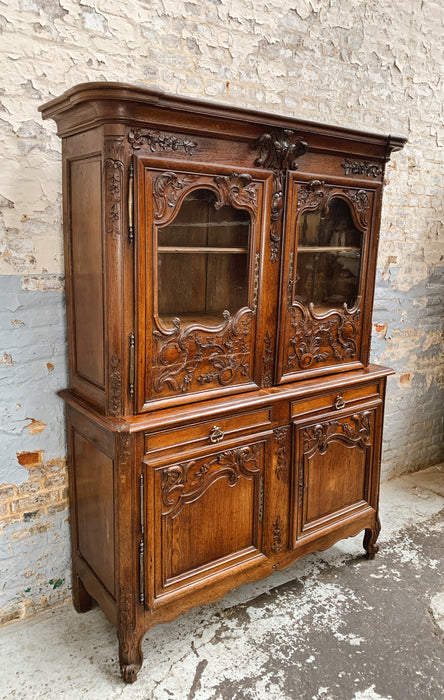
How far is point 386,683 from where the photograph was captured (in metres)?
2.24

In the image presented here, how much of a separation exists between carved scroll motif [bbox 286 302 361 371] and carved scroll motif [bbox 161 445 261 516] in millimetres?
475

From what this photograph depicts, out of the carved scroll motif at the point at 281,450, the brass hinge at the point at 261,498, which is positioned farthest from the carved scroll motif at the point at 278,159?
the brass hinge at the point at 261,498

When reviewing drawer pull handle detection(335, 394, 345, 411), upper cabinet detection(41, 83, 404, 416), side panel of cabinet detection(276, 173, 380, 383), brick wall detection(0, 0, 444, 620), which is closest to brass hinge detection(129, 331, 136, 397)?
upper cabinet detection(41, 83, 404, 416)

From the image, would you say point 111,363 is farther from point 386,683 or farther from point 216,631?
point 386,683

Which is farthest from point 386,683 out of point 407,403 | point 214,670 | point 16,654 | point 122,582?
point 407,403

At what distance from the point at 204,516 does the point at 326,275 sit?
129 centimetres

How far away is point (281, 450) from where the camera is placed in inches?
101

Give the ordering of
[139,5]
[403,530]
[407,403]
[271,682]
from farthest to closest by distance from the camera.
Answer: [407,403] → [403,530] → [139,5] → [271,682]

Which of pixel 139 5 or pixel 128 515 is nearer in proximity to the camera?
pixel 128 515

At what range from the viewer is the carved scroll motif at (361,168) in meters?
2.56

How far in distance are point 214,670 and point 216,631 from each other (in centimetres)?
23

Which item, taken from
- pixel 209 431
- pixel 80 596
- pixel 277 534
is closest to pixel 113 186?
pixel 209 431

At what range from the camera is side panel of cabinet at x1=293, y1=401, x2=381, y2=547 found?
267 cm

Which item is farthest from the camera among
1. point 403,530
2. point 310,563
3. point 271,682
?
point 403,530
